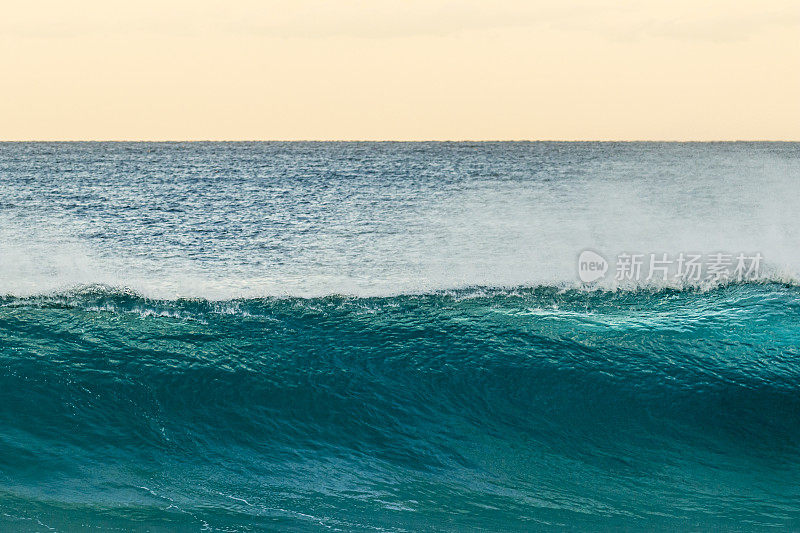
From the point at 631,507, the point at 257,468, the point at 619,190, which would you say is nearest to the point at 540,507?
the point at 631,507

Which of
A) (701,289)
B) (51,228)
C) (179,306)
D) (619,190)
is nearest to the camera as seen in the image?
(179,306)

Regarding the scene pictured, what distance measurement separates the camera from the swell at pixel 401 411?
27.7ft

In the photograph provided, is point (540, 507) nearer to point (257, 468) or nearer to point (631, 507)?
point (631, 507)

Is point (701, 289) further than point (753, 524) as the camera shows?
Yes

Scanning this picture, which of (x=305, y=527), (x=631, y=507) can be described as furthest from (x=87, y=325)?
(x=631, y=507)

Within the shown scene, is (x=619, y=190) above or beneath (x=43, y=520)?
above

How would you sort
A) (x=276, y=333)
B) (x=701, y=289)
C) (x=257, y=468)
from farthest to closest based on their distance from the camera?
(x=701, y=289) → (x=276, y=333) → (x=257, y=468)

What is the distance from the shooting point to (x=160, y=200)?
4391cm

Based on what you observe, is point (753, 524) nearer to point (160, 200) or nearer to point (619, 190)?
Answer: point (160, 200)

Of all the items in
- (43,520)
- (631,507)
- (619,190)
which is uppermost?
(619,190)

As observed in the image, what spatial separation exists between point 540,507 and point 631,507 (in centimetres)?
112

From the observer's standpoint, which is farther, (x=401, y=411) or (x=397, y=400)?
(x=397, y=400)

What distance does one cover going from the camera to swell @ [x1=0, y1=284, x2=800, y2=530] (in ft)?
27.7

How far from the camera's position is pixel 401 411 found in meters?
10.6
